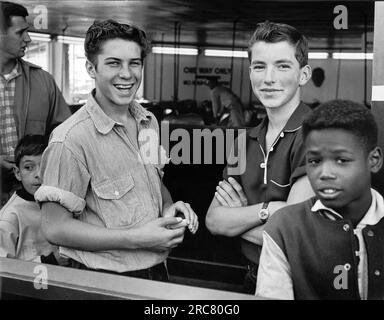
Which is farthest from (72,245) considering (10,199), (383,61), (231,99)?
(231,99)

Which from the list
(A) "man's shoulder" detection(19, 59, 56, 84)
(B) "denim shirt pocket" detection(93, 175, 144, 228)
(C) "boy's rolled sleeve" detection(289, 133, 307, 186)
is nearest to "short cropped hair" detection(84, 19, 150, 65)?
(A) "man's shoulder" detection(19, 59, 56, 84)

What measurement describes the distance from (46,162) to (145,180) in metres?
0.36

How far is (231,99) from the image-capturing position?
4.64m

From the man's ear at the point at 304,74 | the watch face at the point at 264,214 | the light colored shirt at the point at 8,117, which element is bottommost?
the watch face at the point at 264,214

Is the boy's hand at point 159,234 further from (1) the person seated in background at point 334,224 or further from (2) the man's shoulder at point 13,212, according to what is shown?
(2) the man's shoulder at point 13,212

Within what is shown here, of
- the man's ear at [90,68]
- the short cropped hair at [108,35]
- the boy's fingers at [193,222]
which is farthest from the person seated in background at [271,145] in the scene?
the man's ear at [90,68]

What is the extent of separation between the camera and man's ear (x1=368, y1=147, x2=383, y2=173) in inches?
72.6

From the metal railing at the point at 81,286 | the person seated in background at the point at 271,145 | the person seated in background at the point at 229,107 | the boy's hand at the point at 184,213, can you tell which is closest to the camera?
the person seated in background at the point at 271,145

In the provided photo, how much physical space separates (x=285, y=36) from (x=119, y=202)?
2.63 feet

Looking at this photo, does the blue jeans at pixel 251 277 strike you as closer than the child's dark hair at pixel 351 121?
No

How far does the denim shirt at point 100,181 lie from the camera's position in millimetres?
2062

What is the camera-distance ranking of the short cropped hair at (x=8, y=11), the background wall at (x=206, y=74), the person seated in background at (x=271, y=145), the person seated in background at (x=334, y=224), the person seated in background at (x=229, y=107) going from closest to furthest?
the person seated in background at (x=334, y=224), the person seated in background at (x=271, y=145), the short cropped hair at (x=8, y=11), the background wall at (x=206, y=74), the person seated in background at (x=229, y=107)

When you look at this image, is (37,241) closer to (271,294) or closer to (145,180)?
(145,180)

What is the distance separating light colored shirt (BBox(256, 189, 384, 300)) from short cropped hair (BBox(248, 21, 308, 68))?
48 cm
